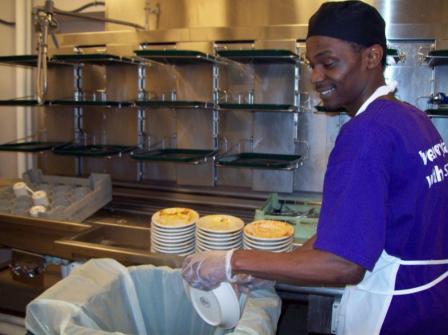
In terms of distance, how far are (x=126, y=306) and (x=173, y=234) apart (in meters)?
0.39

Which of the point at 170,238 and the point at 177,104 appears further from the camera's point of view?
the point at 177,104

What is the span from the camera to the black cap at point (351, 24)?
85 cm

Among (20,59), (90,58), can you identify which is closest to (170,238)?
(90,58)

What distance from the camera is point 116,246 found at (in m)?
1.63

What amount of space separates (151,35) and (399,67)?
136 centimetres

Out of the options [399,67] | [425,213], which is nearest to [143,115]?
[399,67]

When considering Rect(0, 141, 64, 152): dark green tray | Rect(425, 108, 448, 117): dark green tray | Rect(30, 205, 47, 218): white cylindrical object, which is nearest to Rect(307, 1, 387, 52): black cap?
Rect(425, 108, 448, 117): dark green tray

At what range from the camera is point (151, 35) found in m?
2.50

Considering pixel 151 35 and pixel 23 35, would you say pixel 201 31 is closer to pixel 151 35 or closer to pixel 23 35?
pixel 151 35

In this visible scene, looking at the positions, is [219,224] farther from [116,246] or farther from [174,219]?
[116,246]

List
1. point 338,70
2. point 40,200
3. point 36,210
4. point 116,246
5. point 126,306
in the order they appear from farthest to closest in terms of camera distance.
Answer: point 40,200 → point 36,210 → point 116,246 → point 126,306 → point 338,70

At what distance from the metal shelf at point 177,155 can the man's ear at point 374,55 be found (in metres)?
1.25

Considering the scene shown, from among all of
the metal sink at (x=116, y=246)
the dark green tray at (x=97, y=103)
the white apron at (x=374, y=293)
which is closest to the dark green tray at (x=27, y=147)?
the dark green tray at (x=97, y=103)

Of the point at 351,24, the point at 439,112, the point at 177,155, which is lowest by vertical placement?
the point at 177,155
